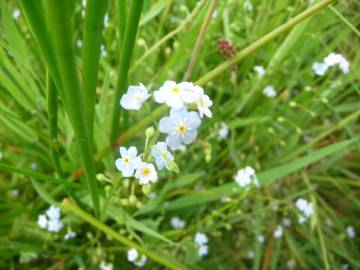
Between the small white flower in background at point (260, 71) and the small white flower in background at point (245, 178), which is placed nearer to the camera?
the small white flower in background at point (245, 178)

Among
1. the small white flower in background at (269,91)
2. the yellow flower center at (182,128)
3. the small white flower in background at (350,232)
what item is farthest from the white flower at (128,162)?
the small white flower in background at (350,232)

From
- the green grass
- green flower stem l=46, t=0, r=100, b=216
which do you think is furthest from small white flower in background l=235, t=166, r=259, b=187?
green flower stem l=46, t=0, r=100, b=216

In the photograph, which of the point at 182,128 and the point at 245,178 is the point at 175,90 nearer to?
the point at 182,128

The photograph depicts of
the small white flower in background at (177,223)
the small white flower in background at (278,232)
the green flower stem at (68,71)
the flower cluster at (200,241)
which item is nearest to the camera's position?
the green flower stem at (68,71)

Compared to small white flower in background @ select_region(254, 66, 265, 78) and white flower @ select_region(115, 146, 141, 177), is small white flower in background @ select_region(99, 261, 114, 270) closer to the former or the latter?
white flower @ select_region(115, 146, 141, 177)

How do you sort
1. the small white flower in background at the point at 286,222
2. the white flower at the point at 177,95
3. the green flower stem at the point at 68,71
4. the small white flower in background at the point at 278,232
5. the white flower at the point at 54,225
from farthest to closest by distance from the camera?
the small white flower in background at the point at 286,222
the small white flower in background at the point at 278,232
the white flower at the point at 54,225
the white flower at the point at 177,95
the green flower stem at the point at 68,71

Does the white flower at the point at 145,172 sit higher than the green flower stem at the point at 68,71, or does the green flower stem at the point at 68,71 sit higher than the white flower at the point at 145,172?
the green flower stem at the point at 68,71

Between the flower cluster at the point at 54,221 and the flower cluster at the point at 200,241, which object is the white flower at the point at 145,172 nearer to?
the flower cluster at the point at 54,221
